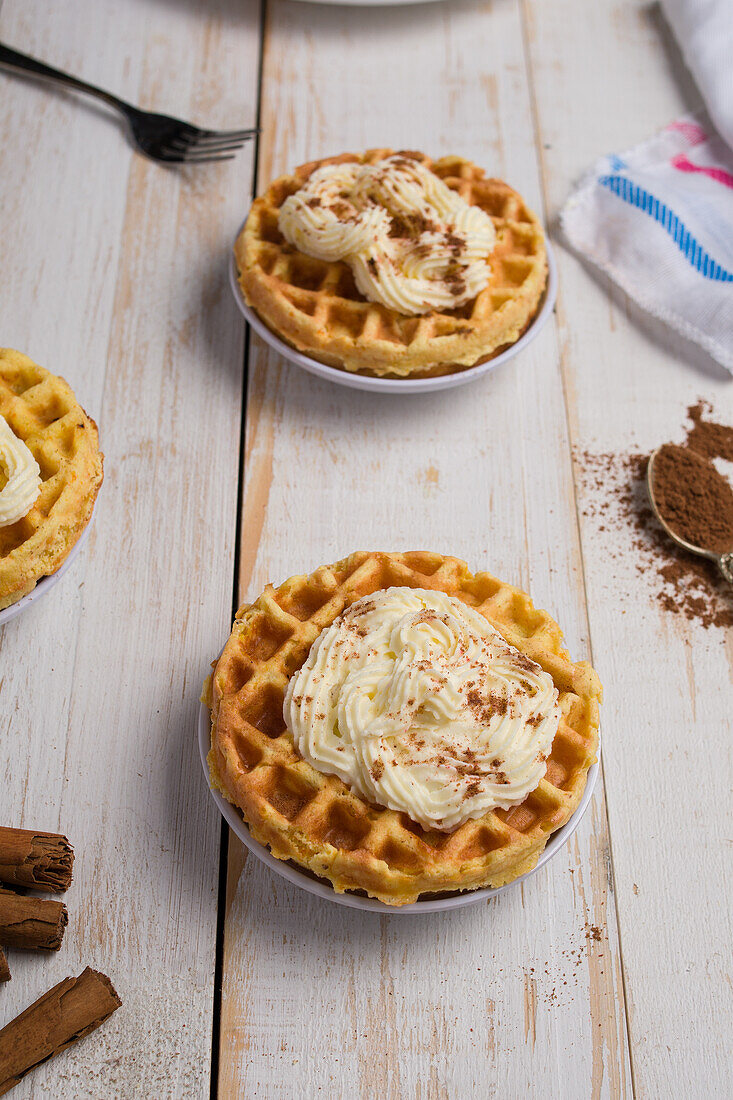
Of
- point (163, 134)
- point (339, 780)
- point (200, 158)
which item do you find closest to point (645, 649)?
point (339, 780)

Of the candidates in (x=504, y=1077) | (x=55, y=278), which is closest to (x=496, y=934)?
(x=504, y=1077)

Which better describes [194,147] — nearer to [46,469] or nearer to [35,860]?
[46,469]

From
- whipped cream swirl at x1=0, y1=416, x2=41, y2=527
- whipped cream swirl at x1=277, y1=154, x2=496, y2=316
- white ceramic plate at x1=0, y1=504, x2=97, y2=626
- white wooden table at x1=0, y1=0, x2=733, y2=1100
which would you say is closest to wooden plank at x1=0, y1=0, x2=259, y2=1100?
white wooden table at x1=0, y1=0, x2=733, y2=1100

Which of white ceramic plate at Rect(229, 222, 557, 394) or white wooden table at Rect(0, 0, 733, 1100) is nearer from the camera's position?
white wooden table at Rect(0, 0, 733, 1100)

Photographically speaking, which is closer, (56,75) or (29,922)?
(29,922)

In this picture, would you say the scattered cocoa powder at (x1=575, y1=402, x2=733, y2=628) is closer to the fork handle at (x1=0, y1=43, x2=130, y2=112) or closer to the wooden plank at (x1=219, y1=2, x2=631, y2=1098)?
the wooden plank at (x1=219, y1=2, x2=631, y2=1098)

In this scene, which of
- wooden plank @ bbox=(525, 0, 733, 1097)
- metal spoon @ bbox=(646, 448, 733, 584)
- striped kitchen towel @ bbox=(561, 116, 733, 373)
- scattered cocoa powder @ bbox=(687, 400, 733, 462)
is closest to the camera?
wooden plank @ bbox=(525, 0, 733, 1097)
